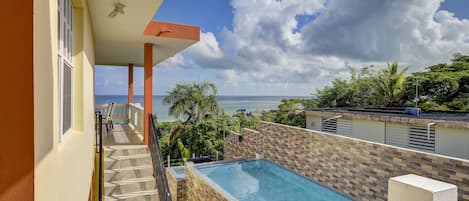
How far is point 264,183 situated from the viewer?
429 inches

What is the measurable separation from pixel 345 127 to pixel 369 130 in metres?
1.21

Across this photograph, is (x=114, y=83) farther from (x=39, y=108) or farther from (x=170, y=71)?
(x=39, y=108)

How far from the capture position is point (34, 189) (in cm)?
101

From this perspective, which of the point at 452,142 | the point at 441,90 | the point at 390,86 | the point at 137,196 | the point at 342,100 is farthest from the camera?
the point at 342,100

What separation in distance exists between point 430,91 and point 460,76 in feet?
6.91

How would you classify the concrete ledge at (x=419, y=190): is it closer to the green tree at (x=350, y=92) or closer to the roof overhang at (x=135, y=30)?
the roof overhang at (x=135, y=30)

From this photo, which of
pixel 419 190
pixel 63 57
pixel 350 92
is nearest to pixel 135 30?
pixel 63 57

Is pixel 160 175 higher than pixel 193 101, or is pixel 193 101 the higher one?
pixel 193 101

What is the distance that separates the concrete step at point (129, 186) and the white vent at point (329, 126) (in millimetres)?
9378

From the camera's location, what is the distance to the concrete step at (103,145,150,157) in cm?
631

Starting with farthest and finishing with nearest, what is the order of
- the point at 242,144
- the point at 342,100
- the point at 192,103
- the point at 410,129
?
the point at 342,100, the point at 192,103, the point at 242,144, the point at 410,129

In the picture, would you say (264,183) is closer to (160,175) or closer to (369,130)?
(369,130)

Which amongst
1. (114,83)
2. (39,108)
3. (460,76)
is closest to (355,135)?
(39,108)

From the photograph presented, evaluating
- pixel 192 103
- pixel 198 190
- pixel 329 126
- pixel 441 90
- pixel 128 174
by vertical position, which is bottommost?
pixel 198 190
